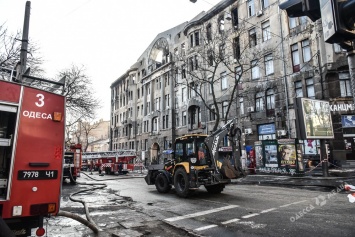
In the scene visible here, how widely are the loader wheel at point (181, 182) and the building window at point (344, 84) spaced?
18360mm

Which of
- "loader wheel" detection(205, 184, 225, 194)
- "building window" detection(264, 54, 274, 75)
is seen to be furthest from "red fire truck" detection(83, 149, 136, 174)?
"loader wheel" detection(205, 184, 225, 194)

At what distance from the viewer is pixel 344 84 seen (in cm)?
2267

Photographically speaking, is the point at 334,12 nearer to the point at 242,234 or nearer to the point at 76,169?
the point at 242,234

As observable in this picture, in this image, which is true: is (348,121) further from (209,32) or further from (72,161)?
(72,161)

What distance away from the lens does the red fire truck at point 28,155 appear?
377 centimetres

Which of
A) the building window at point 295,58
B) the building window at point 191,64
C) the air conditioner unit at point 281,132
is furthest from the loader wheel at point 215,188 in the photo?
the building window at point 191,64

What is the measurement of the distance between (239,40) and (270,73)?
632 cm

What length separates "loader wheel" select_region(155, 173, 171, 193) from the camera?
12.3 meters

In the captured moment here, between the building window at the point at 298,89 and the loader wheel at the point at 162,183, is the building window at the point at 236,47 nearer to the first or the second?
the building window at the point at 298,89

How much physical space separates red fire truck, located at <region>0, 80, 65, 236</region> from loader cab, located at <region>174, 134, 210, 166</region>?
288 inches

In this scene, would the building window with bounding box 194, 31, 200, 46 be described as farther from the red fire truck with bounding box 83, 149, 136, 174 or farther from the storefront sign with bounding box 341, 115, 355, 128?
the storefront sign with bounding box 341, 115, 355, 128

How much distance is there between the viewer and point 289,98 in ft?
83.3

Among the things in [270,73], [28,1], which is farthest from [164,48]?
[28,1]

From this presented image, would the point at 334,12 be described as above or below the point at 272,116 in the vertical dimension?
below
